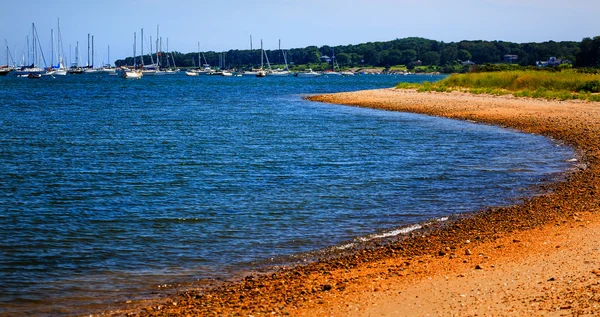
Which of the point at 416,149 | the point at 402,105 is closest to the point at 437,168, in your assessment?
the point at 416,149

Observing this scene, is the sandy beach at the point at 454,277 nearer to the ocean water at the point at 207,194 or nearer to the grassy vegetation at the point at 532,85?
the ocean water at the point at 207,194

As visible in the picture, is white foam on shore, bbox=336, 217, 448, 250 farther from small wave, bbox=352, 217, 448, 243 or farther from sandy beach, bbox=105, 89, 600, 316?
sandy beach, bbox=105, 89, 600, 316

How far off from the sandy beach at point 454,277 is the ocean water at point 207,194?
1123 millimetres

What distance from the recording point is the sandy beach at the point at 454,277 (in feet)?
30.1

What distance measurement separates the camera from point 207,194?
743 inches

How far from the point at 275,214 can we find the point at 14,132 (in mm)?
25671

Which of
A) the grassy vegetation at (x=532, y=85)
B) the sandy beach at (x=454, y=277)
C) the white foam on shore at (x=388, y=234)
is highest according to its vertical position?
the grassy vegetation at (x=532, y=85)

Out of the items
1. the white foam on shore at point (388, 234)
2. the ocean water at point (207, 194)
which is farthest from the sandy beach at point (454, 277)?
the ocean water at point (207, 194)

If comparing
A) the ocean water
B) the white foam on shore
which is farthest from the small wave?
the ocean water

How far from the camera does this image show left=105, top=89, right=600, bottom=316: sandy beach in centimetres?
918

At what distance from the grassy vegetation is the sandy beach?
36781mm

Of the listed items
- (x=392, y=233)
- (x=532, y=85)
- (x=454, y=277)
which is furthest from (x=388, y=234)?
(x=532, y=85)

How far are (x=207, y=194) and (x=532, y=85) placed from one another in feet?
152

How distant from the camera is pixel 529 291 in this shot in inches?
372
